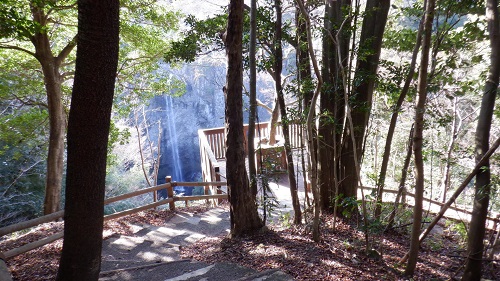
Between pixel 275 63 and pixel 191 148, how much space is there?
22.0 m

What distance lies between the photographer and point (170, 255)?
4824 mm

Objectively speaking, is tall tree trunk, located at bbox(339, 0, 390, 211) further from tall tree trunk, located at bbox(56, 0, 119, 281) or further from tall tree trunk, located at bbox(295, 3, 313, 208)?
tall tree trunk, located at bbox(56, 0, 119, 281)

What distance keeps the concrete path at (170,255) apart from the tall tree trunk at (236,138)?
2.59 feet

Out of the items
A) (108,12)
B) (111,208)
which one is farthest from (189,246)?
(111,208)

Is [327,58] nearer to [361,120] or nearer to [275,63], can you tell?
[275,63]

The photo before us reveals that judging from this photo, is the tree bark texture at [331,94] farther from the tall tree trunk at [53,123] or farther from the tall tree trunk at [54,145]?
the tall tree trunk at [54,145]

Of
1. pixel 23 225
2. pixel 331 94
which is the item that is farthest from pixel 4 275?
pixel 331 94

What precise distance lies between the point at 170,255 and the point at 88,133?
10.0 feet

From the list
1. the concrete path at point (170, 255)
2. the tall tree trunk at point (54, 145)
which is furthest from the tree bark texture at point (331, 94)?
the tall tree trunk at point (54, 145)

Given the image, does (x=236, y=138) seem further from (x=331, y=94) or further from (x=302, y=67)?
(x=331, y=94)

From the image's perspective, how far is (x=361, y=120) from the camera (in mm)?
4848

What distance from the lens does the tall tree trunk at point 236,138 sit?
13.1 ft

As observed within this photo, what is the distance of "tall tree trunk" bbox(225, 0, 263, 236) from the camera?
4008mm

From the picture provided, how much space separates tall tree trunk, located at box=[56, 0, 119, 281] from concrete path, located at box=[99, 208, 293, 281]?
1.36m
